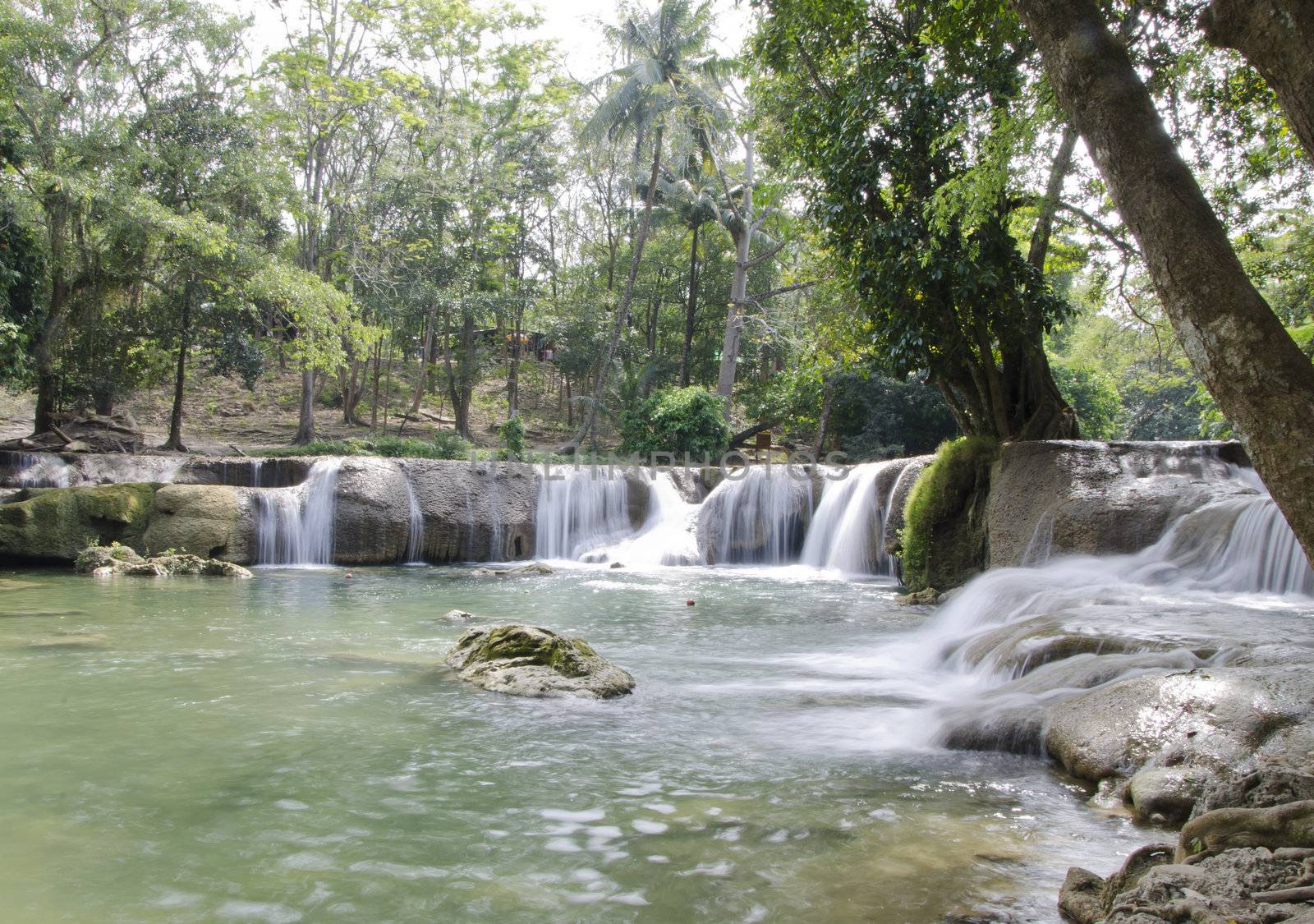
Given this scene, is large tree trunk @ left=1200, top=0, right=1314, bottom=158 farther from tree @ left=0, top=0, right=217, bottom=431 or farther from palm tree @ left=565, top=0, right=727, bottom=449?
palm tree @ left=565, top=0, right=727, bottom=449

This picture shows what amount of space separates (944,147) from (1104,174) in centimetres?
834

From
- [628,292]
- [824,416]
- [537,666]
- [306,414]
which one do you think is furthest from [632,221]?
[537,666]

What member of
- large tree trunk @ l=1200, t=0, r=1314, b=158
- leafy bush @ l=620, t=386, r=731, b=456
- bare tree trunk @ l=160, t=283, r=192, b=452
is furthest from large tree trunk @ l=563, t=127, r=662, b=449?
large tree trunk @ l=1200, t=0, r=1314, b=158

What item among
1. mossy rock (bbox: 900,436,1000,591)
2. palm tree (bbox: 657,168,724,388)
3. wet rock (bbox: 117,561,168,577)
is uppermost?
palm tree (bbox: 657,168,724,388)

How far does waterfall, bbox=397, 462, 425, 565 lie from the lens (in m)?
17.3

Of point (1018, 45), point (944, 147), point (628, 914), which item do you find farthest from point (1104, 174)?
point (1018, 45)

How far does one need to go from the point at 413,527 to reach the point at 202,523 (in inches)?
141

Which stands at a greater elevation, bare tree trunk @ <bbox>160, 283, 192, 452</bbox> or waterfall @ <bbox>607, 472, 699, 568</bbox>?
bare tree trunk @ <bbox>160, 283, 192, 452</bbox>

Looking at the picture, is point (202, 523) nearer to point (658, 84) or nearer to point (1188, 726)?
point (1188, 726)

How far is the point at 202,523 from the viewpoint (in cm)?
1540

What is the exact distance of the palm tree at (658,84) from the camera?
1008 inches

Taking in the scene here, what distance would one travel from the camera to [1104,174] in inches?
130

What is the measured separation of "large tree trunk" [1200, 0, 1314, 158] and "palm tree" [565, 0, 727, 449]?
23503mm

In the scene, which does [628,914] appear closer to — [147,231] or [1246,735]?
[1246,735]
